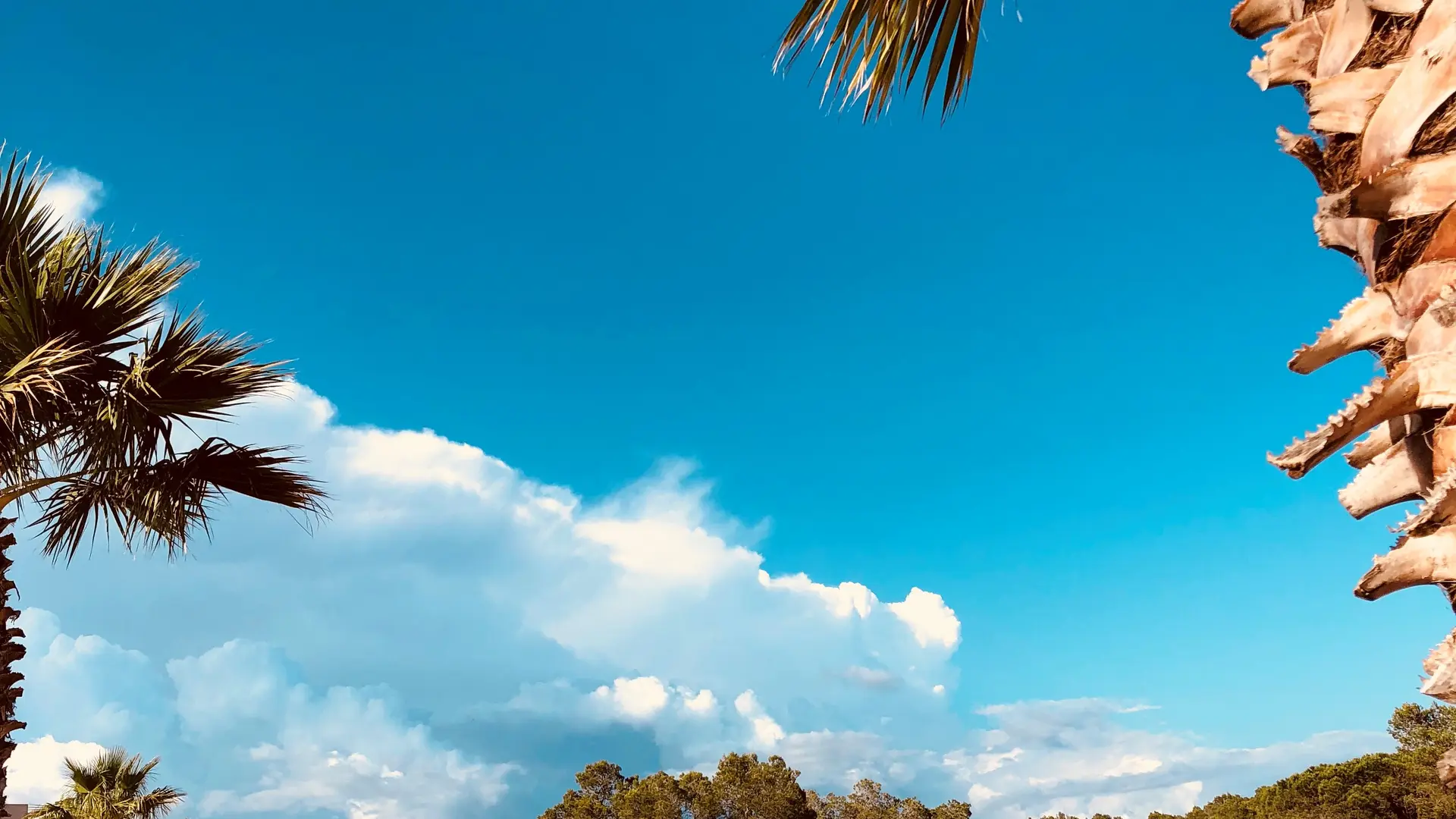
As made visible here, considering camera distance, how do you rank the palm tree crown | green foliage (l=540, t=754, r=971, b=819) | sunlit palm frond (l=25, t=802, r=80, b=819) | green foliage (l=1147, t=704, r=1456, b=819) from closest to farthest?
1. the palm tree crown
2. sunlit palm frond (l=25, t=802, r=80, b=819)
3. green foliage (l=1147, t=704, r=1456, b=819)
4. green foliage (l=540, t=754, r=971, b=819)

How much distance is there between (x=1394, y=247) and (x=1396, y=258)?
0.02 metres

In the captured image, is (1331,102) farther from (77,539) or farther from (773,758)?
(773,758)

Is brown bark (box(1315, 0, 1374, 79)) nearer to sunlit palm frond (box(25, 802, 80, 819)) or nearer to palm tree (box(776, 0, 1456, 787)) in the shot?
palm tree (box(776, 0, 1456, 787))

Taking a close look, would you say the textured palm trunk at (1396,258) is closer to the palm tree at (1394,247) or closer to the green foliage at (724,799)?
the palm tree at (1394,247)

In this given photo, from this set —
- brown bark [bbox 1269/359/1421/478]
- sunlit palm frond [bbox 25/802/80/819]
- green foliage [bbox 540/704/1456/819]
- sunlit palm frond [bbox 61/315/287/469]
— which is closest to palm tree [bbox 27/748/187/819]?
sunlit palm frond [bbox 25/802/80/819]

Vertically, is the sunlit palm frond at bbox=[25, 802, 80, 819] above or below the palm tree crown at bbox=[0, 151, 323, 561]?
below

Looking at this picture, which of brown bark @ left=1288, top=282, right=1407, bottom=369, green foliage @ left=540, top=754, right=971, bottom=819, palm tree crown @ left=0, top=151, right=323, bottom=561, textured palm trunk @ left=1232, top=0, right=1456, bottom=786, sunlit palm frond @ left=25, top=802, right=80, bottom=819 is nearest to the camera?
textured palm trunk @ left=1232, top=0, right=1456, bottom=786

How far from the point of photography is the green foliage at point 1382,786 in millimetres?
28016

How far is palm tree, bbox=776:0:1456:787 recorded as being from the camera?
1521 mm

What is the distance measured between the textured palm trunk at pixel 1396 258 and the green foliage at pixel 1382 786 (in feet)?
107

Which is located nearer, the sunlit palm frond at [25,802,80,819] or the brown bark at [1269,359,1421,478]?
the brown bark at [1269,359,1421,478]

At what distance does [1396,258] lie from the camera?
1.66 m

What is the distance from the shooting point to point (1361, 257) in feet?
5.70

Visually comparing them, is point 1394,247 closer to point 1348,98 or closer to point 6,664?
point 1348,98
